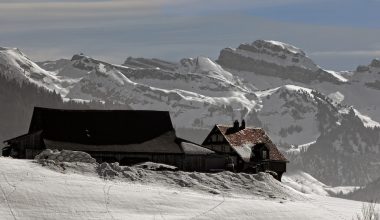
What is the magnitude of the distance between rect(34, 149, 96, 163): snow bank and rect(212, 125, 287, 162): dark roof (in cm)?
3860

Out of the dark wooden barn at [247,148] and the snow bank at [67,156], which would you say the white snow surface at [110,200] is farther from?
the dark wooden barn at [247,148]

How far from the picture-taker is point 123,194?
84.9 metres

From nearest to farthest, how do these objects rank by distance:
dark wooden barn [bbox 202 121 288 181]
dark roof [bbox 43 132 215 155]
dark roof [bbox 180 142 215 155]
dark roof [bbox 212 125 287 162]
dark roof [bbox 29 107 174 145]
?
1. dark roof [bbox 43 132 215 155]
2. dark roof [bbox 29 107 174 145]
3. dark roof [bbox 180 142 215 155]
4. dark wooden barn [bbox 202 121 288 181]
5. dark roof [bbox 212 125 287 162]

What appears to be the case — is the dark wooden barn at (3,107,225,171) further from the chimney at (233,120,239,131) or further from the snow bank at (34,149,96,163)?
the chimney at (233,120,239,131)

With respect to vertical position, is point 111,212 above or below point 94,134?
below

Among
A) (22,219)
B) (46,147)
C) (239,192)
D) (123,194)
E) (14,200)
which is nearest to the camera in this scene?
(22,219)

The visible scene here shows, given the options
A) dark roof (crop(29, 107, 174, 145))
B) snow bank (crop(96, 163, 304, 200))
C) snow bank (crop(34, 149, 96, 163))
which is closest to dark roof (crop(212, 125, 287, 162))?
dark roof (crop(29, 107, 174, 145))

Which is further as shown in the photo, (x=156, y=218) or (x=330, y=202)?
(x=330, y=202)

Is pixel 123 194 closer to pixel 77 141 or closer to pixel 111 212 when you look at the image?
pixel 111 212

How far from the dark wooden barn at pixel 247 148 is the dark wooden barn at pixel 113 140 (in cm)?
1476

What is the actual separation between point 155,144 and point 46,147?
13274 millimetres

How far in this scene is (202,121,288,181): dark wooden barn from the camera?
131750 millimetres

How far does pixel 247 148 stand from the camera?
136 meters

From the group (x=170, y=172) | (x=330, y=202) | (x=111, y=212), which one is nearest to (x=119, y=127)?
(x=170, y=172)
